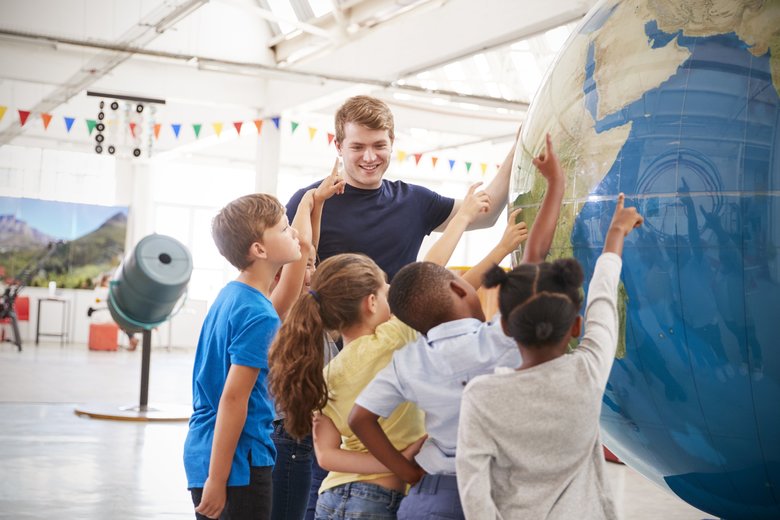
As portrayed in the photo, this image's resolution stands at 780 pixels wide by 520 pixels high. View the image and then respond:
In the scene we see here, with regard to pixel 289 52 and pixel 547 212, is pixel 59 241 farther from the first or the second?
pixel 547 212

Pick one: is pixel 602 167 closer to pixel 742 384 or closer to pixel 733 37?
pixel 733 37

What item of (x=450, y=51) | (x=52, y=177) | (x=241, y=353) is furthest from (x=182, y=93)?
(x=241, y=353)

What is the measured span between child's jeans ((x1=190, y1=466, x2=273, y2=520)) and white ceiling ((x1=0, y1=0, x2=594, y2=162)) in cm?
693

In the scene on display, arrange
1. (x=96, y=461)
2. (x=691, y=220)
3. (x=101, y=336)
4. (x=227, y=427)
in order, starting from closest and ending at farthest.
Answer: (x=691, y=220) < (x=227, y=427) < (x=96, y=461) < (x=101, y=336)

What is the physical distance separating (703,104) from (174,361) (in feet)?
46.8

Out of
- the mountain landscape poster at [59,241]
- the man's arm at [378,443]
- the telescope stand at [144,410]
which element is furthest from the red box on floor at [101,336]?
the man's arm at [378,443]

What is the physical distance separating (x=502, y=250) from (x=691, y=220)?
0.50 m

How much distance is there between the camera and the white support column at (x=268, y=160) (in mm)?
13312

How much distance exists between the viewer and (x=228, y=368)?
2445mm

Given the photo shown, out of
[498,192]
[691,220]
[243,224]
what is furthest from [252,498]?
[691,220]

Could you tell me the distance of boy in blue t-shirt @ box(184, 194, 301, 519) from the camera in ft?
7.57

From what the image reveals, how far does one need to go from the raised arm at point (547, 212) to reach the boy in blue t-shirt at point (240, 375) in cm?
69

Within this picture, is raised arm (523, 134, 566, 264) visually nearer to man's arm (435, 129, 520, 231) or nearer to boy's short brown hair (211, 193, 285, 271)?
man's arm (435, 129, 520, 231)

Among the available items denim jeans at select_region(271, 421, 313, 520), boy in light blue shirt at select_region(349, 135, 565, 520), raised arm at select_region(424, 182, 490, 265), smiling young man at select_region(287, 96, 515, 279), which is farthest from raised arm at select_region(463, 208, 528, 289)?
denim jeans at select_region(271, 421, 313, 520)
